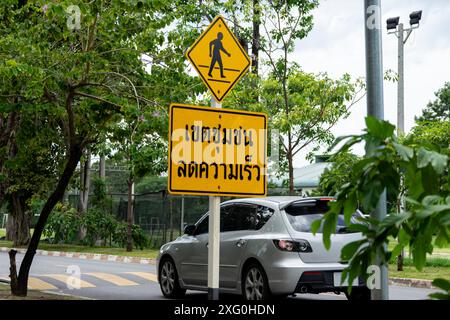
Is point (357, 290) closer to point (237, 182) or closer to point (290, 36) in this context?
point (237, 182)

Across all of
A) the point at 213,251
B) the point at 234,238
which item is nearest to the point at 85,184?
the point at 234,238

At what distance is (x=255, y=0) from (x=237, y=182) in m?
12.9

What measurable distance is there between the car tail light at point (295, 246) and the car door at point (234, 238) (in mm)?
669

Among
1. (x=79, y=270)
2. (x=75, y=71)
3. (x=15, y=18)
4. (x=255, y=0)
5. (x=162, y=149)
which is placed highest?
(x=255, y=0)

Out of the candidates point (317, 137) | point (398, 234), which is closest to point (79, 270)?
Answer: point (317, 137)

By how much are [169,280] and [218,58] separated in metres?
5.94

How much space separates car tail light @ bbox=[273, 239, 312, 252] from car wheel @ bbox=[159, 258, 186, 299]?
101 inches

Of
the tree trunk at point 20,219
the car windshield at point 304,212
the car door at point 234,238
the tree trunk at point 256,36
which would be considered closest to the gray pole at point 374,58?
the car windshield at point 304,212

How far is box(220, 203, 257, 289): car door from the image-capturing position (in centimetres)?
930

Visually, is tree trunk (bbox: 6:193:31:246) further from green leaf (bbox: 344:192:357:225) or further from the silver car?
green leaf (bbox: 344:192:357:225)

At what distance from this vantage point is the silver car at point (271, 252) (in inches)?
337

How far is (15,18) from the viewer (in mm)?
10742

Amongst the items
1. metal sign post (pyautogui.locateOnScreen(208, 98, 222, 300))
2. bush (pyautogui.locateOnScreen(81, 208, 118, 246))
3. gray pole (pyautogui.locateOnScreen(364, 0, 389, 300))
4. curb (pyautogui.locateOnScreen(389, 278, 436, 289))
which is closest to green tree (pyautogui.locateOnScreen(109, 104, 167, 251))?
gray pole (pyautogui.locateOnScreen(364, 0, 389, 300))

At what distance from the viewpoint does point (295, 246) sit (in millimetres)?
8688
